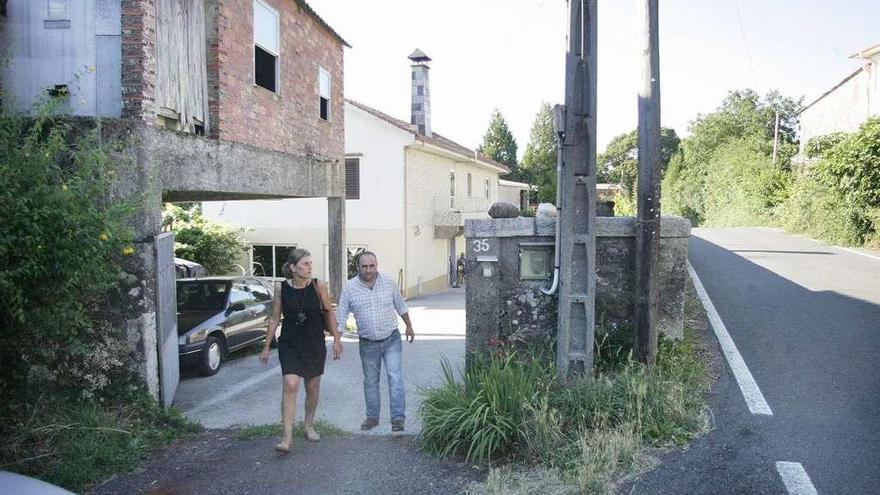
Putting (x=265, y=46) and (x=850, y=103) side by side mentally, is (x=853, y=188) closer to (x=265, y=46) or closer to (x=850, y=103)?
(x=850, y=103)

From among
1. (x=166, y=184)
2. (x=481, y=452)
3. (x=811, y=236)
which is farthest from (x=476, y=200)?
(x=481, y=452)

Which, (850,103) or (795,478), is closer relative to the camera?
(795,478)

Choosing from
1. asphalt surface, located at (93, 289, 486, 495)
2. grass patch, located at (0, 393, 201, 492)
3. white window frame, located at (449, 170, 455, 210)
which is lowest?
asphalt surface, located at (93, 289, 486, 495)

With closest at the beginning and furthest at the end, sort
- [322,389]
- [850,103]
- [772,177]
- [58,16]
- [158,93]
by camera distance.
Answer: [58,16], [158,93], [322,389], [850,103], [772,177]

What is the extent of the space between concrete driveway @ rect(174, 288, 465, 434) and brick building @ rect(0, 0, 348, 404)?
23.8 inches

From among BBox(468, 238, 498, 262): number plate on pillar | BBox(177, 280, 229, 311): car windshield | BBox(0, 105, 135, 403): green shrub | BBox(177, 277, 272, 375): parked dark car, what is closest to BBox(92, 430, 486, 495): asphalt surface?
BBox(0, 105, 135, 403): green shrub

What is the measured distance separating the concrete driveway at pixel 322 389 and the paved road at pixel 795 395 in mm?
2581

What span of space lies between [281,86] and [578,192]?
240 inches

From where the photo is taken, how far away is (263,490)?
4.93 m

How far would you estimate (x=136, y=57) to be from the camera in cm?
690

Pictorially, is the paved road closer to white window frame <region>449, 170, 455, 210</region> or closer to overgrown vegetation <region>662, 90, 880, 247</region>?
overgrown vegetation <region>662, 90, 880, 247</region>

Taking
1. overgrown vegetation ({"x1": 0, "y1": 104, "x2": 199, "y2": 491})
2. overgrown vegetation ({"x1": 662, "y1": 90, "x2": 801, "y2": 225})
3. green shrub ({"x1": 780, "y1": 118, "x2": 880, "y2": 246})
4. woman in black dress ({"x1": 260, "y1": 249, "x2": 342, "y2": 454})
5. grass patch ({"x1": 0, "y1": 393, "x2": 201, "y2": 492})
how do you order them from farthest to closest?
overgrown vegetation ({"x1": 662, "y1": 90, "x2": 801, "y2": 225}), green shrub ({"x1": 780, "y1": 118, "x2": 880, "y2": 246}), woman in black dress ({"x1": 260, "y1": 249, "x2": 342, "y2": 454}), grass patch ({"x1": 0, "y1": 393, "x2": 201, "y2": 492}), overgrown vegetation ({"x1": 0, "y1": 104, "x2": 199, "y2": 491})

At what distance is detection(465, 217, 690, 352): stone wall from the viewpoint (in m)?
6.85

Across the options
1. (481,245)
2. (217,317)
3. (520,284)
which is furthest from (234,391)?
(520,284)
